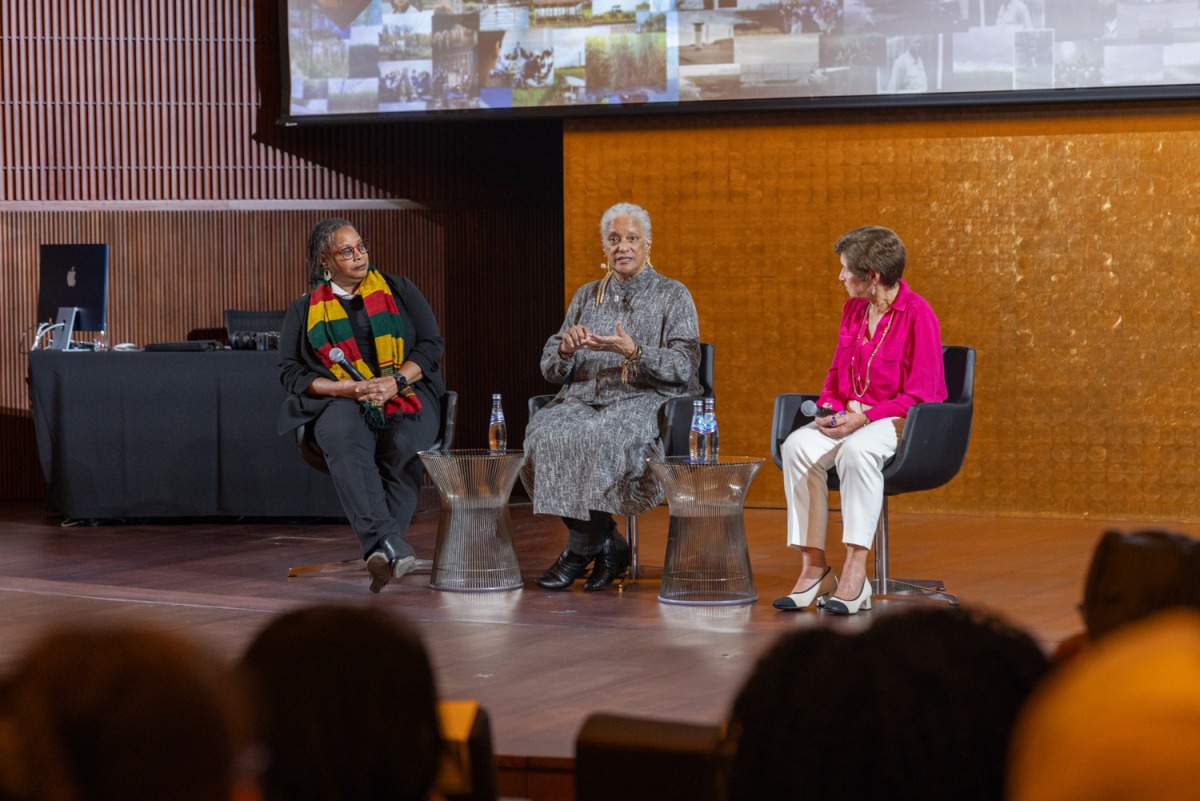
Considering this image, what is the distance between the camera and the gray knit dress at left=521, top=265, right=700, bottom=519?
442 cm

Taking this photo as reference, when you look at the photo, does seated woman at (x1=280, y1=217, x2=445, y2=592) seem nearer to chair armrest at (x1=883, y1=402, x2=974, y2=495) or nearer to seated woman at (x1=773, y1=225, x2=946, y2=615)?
seated woman at (x1=773, y1=225, x2=946, y2=615)

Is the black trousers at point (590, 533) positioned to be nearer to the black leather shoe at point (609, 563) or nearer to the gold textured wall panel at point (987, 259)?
the black leather shoe at point (609, 563)

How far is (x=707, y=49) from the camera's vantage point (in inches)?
253

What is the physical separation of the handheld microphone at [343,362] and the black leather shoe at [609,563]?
97 cm

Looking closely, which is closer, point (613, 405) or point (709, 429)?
point (709, 429)

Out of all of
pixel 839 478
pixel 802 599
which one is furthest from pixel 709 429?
pixel 802 599

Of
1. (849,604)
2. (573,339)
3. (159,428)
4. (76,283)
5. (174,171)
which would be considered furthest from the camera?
(174,171)

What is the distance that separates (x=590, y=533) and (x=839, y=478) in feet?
2.78

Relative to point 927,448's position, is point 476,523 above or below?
below

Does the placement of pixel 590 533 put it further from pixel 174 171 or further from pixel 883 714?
pixel 174 171

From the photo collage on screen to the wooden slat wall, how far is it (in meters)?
0.63

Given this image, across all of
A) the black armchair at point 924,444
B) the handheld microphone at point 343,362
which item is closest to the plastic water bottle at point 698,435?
the black armchair at point 924,444

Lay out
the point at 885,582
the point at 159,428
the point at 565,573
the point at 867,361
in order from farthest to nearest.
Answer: the point at 159,428
the point at 565,573
the point at 885,582
the point at 867,361

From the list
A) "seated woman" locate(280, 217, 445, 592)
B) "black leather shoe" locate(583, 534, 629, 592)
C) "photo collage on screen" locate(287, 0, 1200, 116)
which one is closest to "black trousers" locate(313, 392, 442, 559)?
"seated woman" locate(280, 217, 445, 592)
